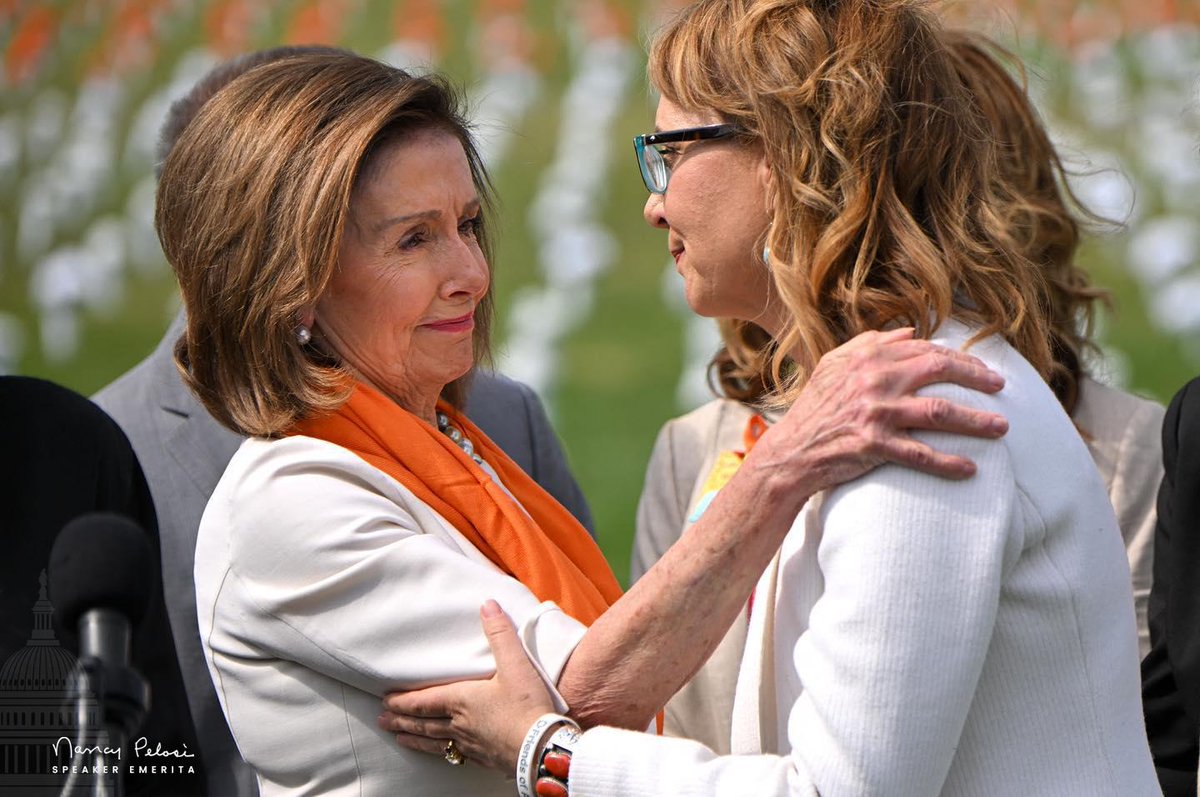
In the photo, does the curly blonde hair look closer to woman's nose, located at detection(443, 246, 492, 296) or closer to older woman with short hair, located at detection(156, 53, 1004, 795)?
older woman with short hair, located at detection(156, 53, 1004, 795)

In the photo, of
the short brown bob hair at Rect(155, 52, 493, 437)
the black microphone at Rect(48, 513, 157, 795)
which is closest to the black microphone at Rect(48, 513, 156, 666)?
the black microphone at Rect(48, 513, 157, 795)

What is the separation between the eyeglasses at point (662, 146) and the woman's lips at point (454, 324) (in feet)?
1.36

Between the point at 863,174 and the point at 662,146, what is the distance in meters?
0.35

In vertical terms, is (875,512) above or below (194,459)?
below

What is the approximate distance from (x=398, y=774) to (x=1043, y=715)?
926mm

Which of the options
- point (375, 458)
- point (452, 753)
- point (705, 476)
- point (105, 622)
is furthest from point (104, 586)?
point (705, 476)

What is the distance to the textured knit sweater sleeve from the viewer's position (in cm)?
177

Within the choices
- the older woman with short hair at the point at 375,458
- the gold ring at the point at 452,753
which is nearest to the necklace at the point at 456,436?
the older woman with short hair at the point at 375,458

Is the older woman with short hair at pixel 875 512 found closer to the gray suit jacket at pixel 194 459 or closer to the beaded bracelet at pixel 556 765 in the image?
the beaded bracelet at pixel 556 765

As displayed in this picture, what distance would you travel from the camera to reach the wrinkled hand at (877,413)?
183 cm

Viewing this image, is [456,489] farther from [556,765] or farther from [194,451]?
[194,451]

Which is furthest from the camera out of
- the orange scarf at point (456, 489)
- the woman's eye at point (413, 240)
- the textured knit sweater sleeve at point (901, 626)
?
the woman's eye at point (413, 240)

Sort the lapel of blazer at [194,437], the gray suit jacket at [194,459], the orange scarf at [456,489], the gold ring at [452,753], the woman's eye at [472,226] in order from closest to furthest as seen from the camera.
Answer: the gold ring at [452,753], the orange scarf at [456,489], the woman's eye at [472,226], the gray suit jacket at [194,459], the lapel of blazer at [194,437]

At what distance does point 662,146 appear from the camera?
223cm
